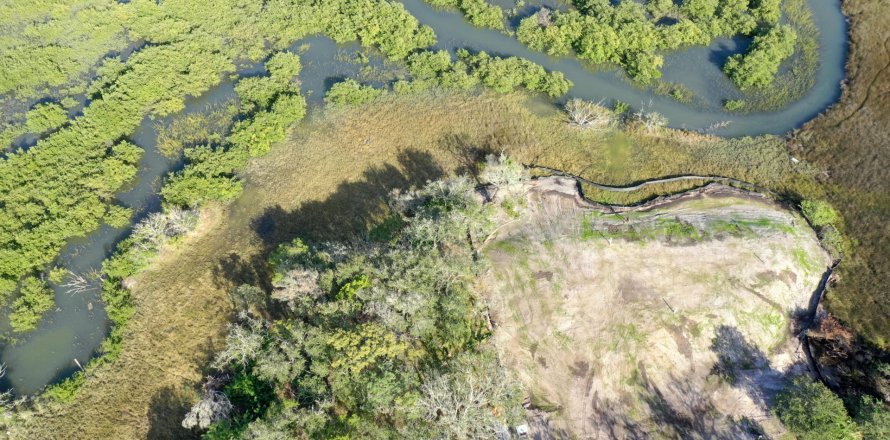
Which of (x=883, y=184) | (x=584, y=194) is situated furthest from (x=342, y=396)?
(x=883, y=184)

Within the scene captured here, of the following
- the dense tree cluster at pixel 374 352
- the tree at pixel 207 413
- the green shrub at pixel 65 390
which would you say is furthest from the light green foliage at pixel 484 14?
the green shrub at pixel 65 390

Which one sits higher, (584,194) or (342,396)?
(584,194)

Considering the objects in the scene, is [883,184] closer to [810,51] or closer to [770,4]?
[810,51]

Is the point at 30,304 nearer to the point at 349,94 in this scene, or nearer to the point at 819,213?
the point at 349,94

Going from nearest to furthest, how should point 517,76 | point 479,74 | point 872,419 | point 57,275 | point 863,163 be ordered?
point 872,419 → point 57,275 → point 863,163 → point 517,76 → point 479,74

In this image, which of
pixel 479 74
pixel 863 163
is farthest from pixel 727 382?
pixel 479 74

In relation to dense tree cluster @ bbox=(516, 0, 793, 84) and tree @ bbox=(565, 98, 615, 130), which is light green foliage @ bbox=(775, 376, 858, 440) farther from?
dense tree cluster @ bbox=(516, 0, 793, 84)

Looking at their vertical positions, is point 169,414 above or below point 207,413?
below

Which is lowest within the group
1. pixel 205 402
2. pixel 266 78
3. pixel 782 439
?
pixel 782 439
